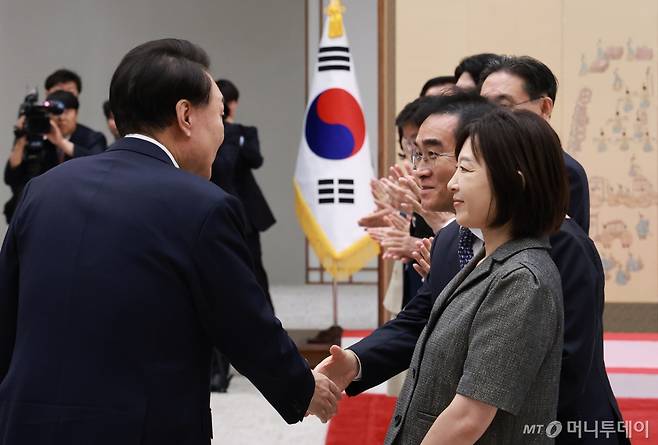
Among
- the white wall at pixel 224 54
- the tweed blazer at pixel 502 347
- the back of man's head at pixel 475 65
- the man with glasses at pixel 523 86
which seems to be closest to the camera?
the tweed blazer at pixel 502 347

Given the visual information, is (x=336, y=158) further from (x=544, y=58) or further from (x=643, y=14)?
(x=643, y=14)

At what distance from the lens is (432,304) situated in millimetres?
2275

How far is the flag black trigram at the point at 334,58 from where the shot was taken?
6.36 metres

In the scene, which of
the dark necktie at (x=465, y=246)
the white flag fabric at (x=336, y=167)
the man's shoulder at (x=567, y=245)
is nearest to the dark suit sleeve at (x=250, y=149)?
the white flag fabric at (x=336, y=167)

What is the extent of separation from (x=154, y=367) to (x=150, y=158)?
0.39 meters

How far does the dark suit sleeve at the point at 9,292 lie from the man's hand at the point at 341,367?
0.67 meters

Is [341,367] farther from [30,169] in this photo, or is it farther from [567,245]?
[30,169]

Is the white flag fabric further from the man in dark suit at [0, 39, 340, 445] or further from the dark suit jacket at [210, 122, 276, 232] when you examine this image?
the man in dark suit at [0, 39, 340, 445]

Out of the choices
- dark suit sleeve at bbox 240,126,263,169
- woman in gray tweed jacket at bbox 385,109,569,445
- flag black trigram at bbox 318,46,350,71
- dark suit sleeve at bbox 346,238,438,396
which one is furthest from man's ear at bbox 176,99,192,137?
flag black trigram at bbox 318,46,350,71

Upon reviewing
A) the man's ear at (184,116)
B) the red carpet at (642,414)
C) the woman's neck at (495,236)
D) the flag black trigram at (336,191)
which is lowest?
the red carpet at (642,414)

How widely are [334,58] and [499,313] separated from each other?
484 cm

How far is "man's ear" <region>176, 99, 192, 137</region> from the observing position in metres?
1.97

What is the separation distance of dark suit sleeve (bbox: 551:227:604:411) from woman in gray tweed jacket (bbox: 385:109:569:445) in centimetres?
9

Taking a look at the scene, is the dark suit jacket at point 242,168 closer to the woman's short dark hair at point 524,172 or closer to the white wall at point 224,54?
the woman's short dark hair at point 524,172
